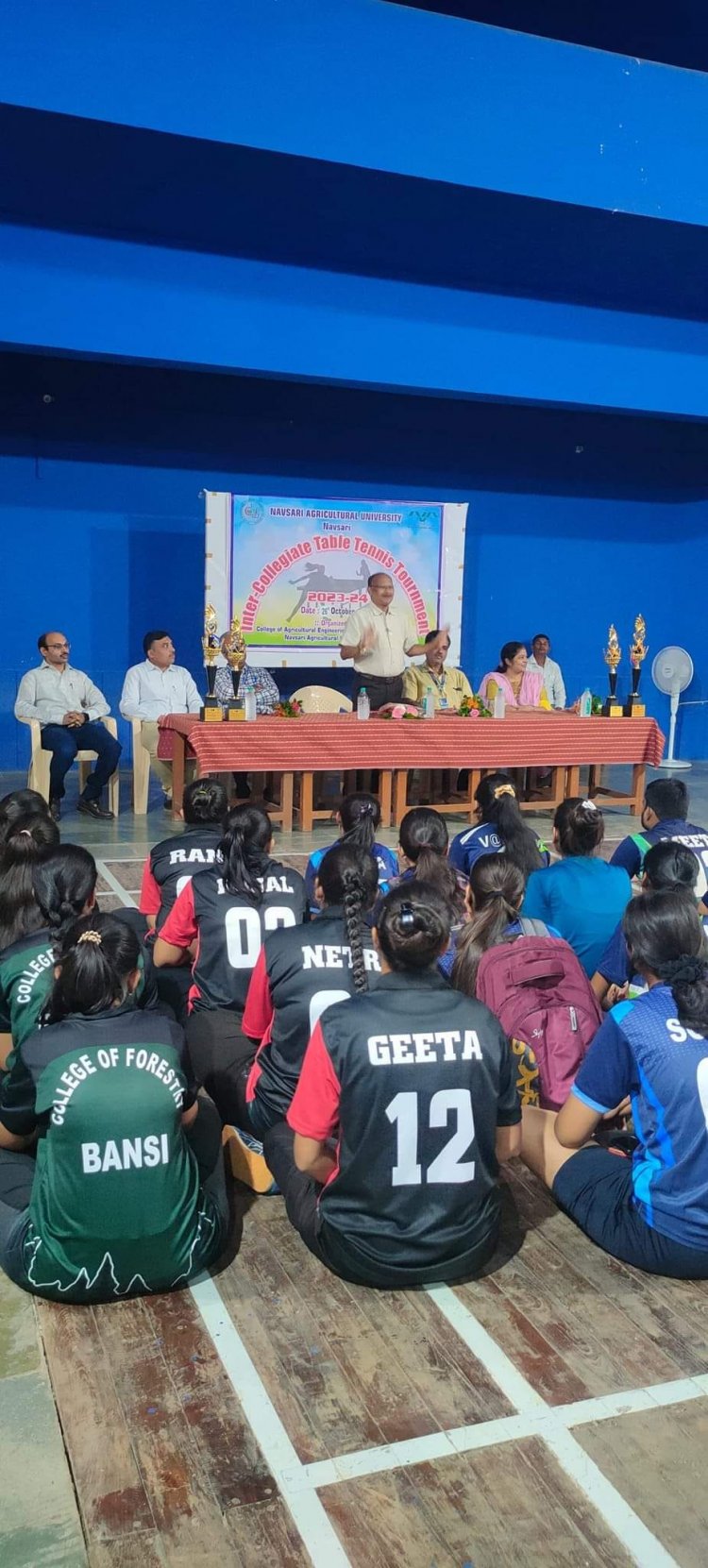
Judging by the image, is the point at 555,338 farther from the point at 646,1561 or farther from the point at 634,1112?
the point at 646,1561

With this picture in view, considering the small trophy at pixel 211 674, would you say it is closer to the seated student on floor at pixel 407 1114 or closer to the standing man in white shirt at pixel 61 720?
the standing man in white shirt at pixel 61 720

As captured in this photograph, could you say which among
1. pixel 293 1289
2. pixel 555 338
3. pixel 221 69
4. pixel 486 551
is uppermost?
pixel 221 69

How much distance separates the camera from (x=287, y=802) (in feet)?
22.6

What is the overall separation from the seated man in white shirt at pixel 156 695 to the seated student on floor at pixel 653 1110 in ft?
17.3

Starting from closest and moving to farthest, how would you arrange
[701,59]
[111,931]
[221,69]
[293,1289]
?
[111,931]
[293,1289]
[221,69]
[701,59]

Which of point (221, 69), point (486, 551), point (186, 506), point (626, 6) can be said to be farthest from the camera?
point (486, 551)

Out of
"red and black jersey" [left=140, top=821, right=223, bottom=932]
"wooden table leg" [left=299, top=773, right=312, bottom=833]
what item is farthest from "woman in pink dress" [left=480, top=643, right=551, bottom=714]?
"red and black jersey" [left=140, top=821, right=223, bottom=932]

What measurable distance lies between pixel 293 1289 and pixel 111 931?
834 mm

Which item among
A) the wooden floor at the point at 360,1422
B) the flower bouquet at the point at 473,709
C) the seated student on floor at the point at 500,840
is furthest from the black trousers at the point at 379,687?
the wooden floor at the point at 360,1422

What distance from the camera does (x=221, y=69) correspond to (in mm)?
6066

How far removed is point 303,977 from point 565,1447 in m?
1.01


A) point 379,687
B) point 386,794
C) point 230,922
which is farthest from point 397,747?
point 230,922

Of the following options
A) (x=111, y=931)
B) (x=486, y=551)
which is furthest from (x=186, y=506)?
(x=111, y=931)

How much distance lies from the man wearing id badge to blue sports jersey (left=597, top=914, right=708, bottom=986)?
4.68 meters
